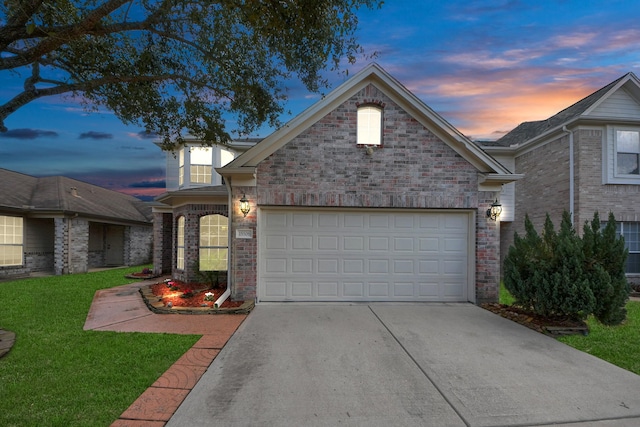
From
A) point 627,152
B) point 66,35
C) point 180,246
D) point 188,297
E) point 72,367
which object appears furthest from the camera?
point 627,152

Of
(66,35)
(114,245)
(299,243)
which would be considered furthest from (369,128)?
(114,245)

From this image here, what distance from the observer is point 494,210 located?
806cm

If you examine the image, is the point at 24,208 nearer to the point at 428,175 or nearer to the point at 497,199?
the point at 428,175

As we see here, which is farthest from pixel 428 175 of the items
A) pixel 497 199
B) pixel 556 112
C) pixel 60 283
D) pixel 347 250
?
pixel 60 283

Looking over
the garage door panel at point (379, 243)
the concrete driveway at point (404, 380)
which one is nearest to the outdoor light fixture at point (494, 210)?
the garage door panel at point (379, 243)

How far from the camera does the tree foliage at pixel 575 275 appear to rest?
5.92 metres

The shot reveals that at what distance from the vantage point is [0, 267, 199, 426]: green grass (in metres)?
3.20

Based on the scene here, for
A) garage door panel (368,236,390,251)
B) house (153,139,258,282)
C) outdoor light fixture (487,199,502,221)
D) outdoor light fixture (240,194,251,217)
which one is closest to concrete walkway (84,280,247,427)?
house (153,139,258,282)

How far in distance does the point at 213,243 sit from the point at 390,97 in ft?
24.1

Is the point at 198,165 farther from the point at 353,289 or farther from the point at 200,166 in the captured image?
the point at 353,289

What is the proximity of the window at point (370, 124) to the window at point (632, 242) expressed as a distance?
400 inches

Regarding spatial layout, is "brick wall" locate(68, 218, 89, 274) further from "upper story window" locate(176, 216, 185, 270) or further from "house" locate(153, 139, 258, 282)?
"upper story window" locate(176, 216, 185, 270)

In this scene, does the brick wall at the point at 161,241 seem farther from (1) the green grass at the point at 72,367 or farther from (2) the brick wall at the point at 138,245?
(2) the brick wall at the point at 138,245

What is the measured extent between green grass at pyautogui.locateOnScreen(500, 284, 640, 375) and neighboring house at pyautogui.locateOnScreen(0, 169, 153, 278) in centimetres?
1858
